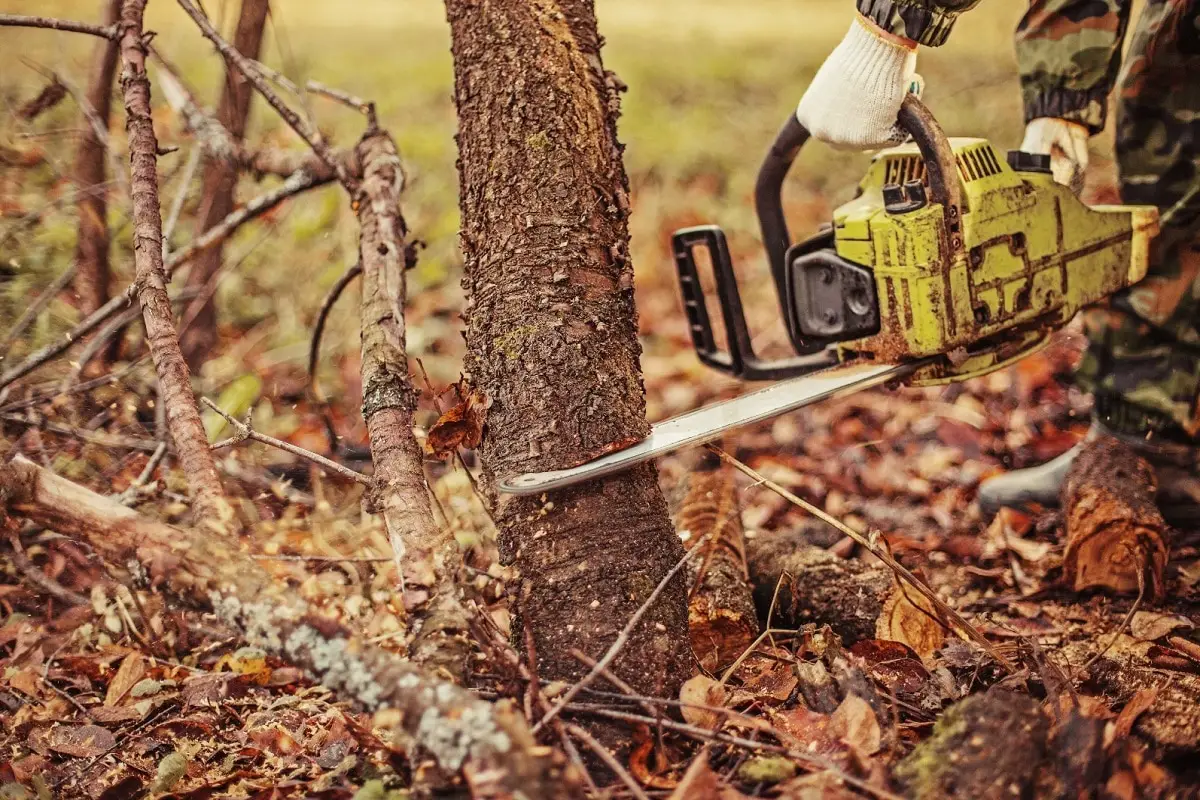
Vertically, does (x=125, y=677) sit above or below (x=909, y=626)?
above

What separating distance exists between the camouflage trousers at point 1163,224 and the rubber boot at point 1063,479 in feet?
0.19

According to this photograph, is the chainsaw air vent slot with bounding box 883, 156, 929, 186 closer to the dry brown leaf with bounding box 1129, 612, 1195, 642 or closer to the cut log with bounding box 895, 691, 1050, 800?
the dry brown leaf with bounding box 1129, 612, 1195, 642

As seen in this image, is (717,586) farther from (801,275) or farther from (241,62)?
(241,62)

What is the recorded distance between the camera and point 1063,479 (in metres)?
2.85

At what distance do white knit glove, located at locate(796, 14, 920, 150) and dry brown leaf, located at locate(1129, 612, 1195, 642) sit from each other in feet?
4.40

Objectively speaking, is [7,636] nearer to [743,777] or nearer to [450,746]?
[450,746]

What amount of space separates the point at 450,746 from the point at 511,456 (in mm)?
596

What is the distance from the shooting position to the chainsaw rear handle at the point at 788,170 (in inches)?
83.4

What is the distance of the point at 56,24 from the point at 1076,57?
2674 millimetres

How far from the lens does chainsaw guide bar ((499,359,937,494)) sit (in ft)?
5.33

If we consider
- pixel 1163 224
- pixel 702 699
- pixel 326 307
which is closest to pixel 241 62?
pixel 326 307

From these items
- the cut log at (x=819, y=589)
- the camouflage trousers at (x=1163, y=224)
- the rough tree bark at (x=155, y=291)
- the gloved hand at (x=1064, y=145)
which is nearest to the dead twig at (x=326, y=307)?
the rough tree bark at (x=155, y=291)

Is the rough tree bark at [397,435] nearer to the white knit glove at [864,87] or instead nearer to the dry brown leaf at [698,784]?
the dry brown leaf at [698,784]

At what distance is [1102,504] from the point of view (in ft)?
8.29
